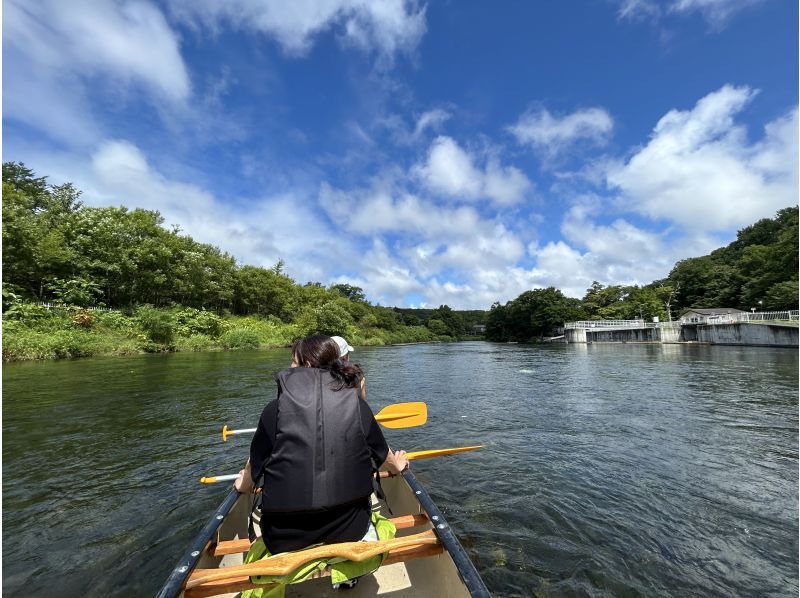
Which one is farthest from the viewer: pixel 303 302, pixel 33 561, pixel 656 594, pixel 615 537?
pixel 303 302

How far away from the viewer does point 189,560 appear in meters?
2.18

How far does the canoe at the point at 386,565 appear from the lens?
2.05 m

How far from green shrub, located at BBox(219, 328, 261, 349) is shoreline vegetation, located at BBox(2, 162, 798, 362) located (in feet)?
0.35

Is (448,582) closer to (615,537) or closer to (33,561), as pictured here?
(615,537)

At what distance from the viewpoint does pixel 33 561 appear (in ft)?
11.8

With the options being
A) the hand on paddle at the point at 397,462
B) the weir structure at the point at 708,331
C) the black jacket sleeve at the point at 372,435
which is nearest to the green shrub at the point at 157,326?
the hand on paddle at the point at 397,462

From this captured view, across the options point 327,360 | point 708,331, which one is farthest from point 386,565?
point 708,331

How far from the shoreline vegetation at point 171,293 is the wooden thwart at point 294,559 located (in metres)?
23.4

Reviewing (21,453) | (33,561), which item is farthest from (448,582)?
(21,453)

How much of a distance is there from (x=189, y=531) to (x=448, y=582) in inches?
126

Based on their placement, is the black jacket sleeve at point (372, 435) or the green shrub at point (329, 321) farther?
the green shrub at point (329, 321)

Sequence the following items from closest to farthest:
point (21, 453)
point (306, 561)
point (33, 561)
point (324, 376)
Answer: point (306, 561) < point (324, 376) < point (33, 561) < point (21, 453)

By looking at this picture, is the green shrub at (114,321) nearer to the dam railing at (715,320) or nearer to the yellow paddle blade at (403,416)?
the yellow paddle blade at (403,416)


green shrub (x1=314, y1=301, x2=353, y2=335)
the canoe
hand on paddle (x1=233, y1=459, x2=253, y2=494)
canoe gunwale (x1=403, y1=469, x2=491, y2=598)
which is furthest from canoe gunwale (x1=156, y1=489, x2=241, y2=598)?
green shrub (x1=314, y1=301, x2=353, y2=335)
